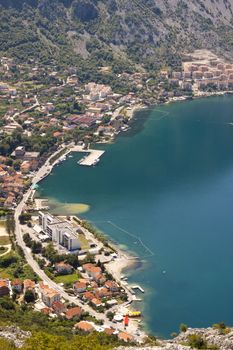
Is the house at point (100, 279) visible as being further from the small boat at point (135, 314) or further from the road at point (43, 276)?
the small boat at point (135, 314)

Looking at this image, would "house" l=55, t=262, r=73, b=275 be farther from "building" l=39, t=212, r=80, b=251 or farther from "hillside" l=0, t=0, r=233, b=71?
"hillside" l=0, t=0, r=233, b=71

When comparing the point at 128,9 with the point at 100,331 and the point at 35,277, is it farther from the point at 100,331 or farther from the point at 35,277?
the point at 100,331

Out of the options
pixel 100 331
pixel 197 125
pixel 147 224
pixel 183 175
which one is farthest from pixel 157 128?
pixel 100 331

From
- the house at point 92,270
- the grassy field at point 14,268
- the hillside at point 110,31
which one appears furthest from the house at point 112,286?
the hillside at point 110,31

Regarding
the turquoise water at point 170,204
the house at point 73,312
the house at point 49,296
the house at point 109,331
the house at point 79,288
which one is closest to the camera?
the house at point 109,331

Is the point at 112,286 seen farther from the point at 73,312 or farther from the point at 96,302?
the point at 73,312

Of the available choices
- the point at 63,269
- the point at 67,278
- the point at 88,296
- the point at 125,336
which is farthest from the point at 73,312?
the point at 63,269

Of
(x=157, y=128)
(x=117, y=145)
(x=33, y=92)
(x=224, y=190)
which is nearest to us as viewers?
(x=224, y=190)
